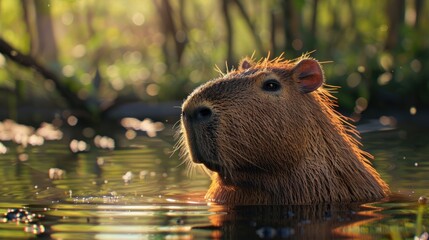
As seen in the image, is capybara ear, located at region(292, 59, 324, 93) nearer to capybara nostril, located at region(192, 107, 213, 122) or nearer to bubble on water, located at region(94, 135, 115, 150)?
capybara nostril, located at region(192, 107, 213, 122)

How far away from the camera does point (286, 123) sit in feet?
19.8

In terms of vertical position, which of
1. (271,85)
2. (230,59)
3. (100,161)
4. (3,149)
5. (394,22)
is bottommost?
(271,85)

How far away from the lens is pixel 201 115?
576 cm

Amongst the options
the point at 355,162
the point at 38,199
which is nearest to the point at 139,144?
the point at 38,199

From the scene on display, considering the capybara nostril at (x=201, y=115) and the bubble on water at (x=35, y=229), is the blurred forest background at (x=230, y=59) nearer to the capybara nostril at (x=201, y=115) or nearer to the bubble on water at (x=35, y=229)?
the capybara nostril at (x=201, y=115)

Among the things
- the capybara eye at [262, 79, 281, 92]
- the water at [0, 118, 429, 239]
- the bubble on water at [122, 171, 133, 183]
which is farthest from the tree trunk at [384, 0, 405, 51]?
the capybara eye at [262, 79, 281, 92]

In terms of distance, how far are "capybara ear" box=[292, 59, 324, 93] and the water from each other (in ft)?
2.44

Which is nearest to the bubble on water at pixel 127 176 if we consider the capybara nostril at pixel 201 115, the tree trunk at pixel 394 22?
the capybara nostril at pixel 201 115

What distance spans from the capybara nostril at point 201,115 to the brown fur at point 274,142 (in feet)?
0.04

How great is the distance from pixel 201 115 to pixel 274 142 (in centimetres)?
49

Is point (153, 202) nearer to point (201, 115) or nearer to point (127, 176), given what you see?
point (201, 115)

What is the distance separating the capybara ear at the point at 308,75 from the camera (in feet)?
20.3

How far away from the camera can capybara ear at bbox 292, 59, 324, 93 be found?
620cm

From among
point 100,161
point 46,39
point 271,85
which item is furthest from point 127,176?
point 46,39
